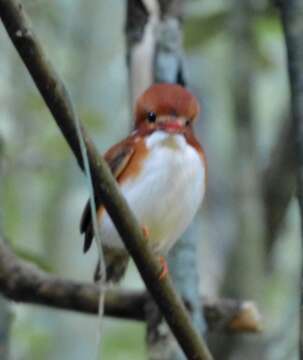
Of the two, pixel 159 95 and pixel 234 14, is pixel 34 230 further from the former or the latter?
pixel 159 95

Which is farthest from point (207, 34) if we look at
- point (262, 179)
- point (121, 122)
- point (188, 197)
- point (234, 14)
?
point (121, 122)

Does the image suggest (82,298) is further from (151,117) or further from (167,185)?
(151,117)

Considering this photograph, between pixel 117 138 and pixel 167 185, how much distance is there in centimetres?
317

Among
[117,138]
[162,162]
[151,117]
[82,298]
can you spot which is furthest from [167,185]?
[117,138]

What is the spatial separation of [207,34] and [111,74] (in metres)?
2.27

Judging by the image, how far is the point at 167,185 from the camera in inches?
96.3

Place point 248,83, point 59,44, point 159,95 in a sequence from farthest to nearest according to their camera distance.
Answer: point 59,44, point 248,83, point 159,95

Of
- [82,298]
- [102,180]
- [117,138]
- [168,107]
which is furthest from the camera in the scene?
[117,138]

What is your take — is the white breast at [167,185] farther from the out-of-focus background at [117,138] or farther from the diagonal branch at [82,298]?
the out-of-focus background at [117,138]

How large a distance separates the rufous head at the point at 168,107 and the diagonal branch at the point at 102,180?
592 mm

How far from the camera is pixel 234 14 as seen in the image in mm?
3975

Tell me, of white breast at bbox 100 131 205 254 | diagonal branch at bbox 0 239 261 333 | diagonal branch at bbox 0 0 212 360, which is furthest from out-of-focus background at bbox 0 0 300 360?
diagonal branch at bbox 0 0 212 360

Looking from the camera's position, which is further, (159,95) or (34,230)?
(34,230)

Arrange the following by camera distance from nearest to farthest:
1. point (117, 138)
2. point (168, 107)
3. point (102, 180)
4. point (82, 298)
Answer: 1. point (102, 180)
2. point (168, 107)
3. point (82, 298)
4. point (117, 138)
